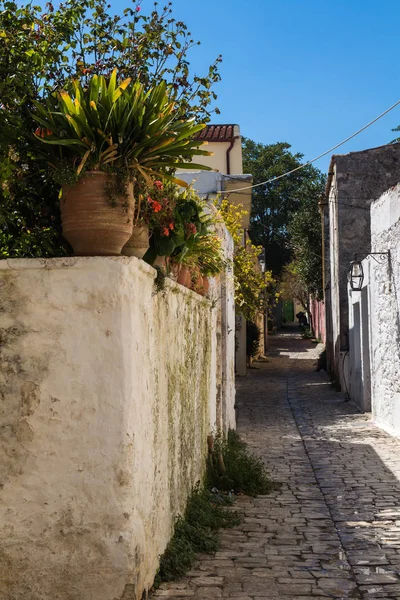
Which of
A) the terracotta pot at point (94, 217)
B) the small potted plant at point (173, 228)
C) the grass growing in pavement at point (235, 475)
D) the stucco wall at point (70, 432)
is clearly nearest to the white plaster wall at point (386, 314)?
the grass growing in pavement at point (235, 475)

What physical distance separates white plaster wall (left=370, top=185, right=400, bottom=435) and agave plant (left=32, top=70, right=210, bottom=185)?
805cm

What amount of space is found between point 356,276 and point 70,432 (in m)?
11.9

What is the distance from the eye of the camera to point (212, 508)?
6375mm

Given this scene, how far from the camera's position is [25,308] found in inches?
156

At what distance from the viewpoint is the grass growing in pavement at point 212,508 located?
4.86 meters

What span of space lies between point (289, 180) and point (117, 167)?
1840 inches

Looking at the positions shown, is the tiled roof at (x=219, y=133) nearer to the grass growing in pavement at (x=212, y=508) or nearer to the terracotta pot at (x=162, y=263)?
the grass growing in pavement at (x=212, y=508)

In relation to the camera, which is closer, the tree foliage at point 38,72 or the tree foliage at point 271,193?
the tree foliage at point 38,72

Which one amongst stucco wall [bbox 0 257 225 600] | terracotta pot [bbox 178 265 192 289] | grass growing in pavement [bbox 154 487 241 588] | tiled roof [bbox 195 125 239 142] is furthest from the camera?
tiled roof [bbox 195 125 239 142]

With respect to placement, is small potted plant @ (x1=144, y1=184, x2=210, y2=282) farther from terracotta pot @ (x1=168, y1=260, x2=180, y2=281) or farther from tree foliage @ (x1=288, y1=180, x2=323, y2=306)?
tree foliage @ (x1=288, y1=180, x2=323, y2=306)

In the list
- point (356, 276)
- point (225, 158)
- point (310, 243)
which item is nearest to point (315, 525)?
point (356, 276)

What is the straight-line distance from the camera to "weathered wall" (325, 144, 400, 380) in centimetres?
1911

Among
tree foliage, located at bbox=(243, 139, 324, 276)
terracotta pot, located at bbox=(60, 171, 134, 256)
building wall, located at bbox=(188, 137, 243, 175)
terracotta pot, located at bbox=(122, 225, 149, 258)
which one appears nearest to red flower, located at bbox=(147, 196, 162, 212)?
terracotta pot, located at bbox=(122, 225, 149, 258)

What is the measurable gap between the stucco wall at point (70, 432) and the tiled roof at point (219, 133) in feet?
56.2
